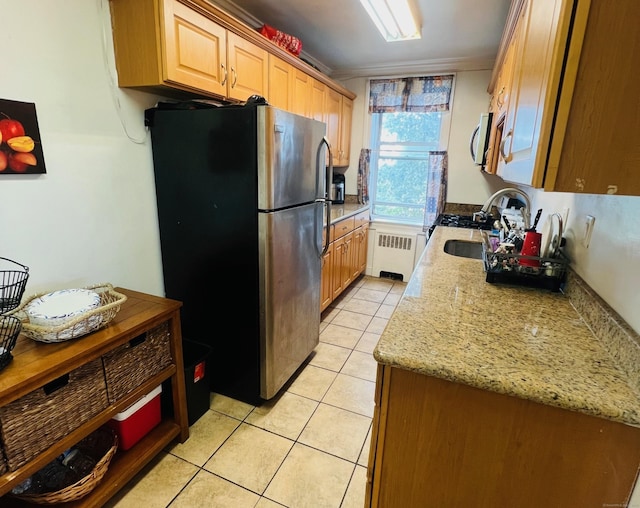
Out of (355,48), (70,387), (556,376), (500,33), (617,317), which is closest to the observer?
(556,376)

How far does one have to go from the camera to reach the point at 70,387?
1.20 m

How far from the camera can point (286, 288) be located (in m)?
1.98

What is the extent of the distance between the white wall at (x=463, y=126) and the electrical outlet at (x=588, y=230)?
257 centimetres

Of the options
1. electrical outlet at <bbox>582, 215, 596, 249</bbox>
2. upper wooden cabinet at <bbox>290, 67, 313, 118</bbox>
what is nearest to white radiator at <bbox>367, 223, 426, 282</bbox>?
upper wooden cabinet at <bbox>290, 67, 313, 118</bbox>

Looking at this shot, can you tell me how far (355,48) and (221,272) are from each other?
2557mm

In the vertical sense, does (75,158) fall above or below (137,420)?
above

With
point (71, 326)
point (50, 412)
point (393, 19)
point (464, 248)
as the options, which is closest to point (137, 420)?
point (50, 412)

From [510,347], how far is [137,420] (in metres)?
1.58

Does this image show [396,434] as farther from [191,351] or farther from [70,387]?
[191,351]

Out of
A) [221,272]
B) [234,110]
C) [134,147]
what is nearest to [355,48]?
[234,110]

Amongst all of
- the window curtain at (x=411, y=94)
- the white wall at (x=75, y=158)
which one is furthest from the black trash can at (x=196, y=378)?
the window curtain at (x=411, y=94)

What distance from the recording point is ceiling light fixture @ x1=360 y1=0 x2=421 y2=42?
7.13 feet

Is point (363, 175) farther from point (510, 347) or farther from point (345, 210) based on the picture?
point (510, 347)

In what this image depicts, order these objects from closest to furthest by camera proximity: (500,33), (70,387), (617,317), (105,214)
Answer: (617,317), (70,387), (105,214), (500,33)
